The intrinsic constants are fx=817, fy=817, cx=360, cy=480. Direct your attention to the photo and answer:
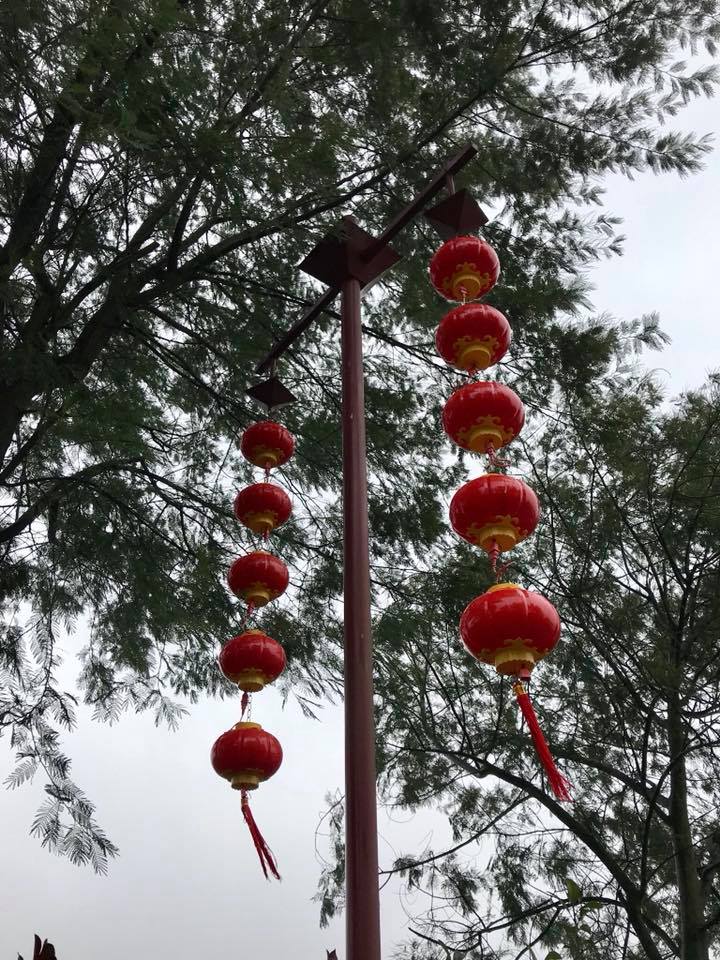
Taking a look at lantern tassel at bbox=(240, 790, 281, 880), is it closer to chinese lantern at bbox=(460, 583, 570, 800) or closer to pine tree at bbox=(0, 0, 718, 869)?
chinese lantern at bbox=(460, 583, 570, 800)

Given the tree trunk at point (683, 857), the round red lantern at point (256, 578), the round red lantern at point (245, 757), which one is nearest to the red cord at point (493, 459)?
the round red lantern at point (256, 578)

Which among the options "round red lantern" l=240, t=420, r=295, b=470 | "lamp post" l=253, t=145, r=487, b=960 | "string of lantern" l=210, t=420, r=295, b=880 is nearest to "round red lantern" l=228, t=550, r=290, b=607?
"string of lantern" l=210, t=420, r=295, b=880

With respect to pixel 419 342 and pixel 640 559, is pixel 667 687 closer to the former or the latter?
pixel 640 559

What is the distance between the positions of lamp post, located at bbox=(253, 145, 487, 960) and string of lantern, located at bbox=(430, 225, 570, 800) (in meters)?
0.16

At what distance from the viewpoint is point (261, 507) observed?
2.79 meters

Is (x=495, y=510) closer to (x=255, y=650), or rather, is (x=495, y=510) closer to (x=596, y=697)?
(x=255, y=650)

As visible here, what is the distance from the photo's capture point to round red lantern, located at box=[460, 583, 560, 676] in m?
1.70

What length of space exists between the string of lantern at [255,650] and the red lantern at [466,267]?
2.73ft

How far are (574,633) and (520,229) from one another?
2.07m

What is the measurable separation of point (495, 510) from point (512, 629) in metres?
0.33

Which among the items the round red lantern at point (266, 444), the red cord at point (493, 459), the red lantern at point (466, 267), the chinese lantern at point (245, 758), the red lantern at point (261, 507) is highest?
the red lantern at point (466, 267)

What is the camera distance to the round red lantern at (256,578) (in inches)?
102

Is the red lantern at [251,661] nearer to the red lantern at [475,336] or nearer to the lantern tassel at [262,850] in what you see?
the lantern tassel at [262,850]

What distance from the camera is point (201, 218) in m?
3.75
